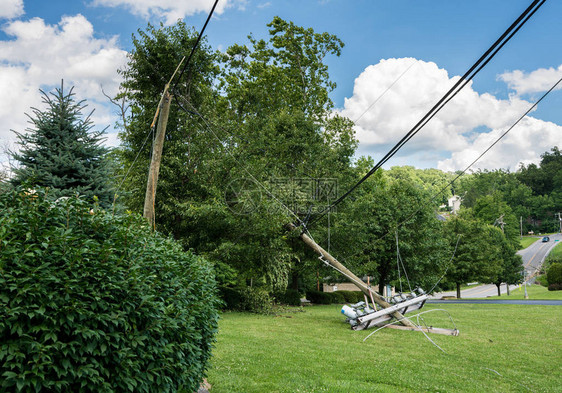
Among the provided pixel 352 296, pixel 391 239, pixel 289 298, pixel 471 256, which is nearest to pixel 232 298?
pixel 289 298

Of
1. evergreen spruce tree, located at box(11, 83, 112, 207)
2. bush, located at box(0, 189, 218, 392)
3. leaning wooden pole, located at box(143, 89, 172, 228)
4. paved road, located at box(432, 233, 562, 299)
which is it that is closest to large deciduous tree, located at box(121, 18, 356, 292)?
leaning wooden pole, located at box(143, 89, 172, 228)

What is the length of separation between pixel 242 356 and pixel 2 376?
230 inches

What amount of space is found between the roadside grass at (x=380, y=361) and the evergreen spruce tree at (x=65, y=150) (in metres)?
4.82

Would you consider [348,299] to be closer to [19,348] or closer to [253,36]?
[253,36]

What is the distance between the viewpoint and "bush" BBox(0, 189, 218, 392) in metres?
3.02

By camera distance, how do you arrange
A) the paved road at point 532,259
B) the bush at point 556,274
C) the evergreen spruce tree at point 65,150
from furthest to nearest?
the paved road at point 532,259
the bush at point 556,274
the evergreen spruce tree at point 65,150

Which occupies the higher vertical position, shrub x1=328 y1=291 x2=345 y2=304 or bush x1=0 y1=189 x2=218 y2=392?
bush x1=0 y1=189 x2=218 y2=392

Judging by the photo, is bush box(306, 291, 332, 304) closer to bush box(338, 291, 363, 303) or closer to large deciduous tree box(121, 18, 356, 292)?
bush box(338, 291, 363, 303)

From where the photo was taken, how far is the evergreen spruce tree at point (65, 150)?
328 inches

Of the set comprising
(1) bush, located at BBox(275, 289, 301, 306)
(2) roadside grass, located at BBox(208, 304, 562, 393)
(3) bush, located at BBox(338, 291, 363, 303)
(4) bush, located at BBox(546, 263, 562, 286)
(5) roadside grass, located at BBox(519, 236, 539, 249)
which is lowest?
(3) bush, located at BBox(338, 291, 363, 303)

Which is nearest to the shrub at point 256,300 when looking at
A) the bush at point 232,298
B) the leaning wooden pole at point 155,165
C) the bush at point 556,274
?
the bush at point 232,298

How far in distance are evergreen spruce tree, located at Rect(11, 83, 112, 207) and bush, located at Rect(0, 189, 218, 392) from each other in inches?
191

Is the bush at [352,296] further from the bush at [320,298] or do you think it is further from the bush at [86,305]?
the bush at [86,305]

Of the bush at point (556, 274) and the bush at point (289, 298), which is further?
the bush at point (556, 274)
